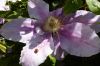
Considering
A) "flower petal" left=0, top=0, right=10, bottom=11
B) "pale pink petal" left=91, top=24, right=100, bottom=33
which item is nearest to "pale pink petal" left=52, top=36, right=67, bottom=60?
"pale pink petal" left=91, top=24, right=100, bottom=33

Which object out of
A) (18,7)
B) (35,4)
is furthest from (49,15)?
(18,7)

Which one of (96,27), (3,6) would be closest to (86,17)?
(96,27)

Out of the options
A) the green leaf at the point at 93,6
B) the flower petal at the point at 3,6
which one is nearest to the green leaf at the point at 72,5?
the green leaf at the point at 93,6

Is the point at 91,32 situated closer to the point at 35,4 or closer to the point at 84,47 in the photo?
the point at 84,47

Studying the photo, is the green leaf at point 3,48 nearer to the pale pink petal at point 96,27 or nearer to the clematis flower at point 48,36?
the clematis flower at point 48,36

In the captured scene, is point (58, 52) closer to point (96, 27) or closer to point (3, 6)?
point (96, 27)

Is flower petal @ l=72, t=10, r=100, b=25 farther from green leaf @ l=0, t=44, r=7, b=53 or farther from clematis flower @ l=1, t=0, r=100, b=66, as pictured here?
green leaf @ l=0, t=44, r=7, b=53

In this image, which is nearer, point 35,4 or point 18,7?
point 35,4
